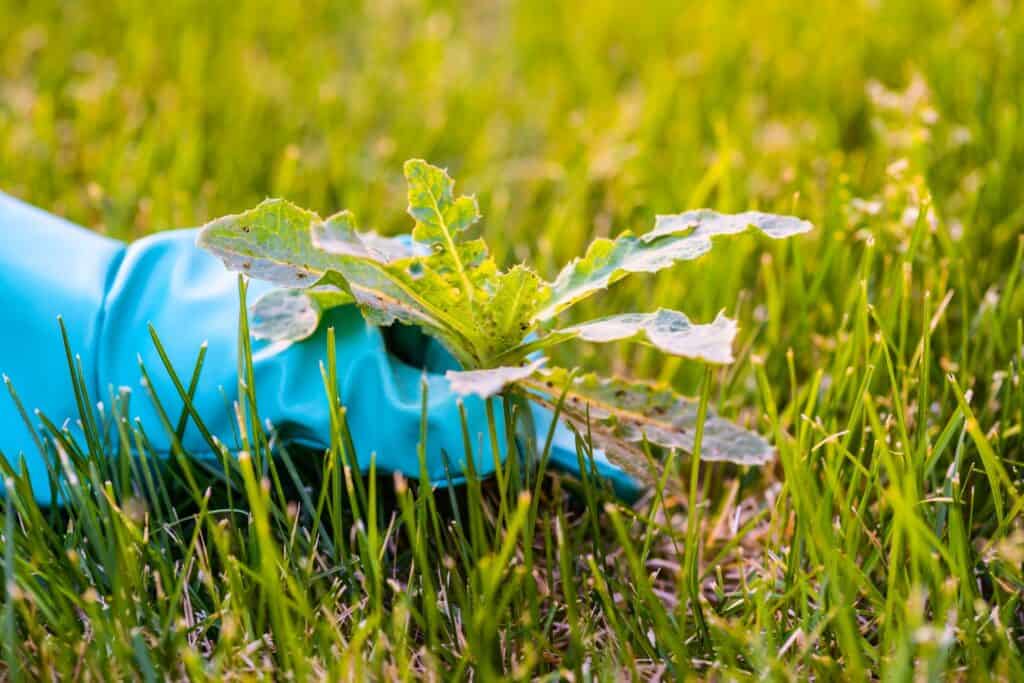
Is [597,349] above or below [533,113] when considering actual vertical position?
below

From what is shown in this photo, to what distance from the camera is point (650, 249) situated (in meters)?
1.17

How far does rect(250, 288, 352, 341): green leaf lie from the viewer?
1.20 metres

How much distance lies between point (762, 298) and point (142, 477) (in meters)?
1.04

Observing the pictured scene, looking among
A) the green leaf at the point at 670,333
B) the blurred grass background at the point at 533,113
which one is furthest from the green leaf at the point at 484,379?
the blurred grass background at the point at 533,113

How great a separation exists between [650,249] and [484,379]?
0.27m

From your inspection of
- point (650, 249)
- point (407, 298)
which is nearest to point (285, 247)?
point (407, 298)

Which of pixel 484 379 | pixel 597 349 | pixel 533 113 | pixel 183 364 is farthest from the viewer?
pixel 533 113

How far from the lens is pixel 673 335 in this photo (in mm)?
1063

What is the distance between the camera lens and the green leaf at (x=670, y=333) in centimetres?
100

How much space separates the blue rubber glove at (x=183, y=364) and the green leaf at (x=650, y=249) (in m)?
0.18

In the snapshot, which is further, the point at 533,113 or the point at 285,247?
the point at 533,113

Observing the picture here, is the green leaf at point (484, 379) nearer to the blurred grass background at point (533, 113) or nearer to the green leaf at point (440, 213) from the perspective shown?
the green leaf at point (440, 213)

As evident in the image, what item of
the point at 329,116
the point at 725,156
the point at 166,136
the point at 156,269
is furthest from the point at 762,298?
the point at 166,136

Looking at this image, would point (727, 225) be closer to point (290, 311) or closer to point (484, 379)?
point (484, 379)
